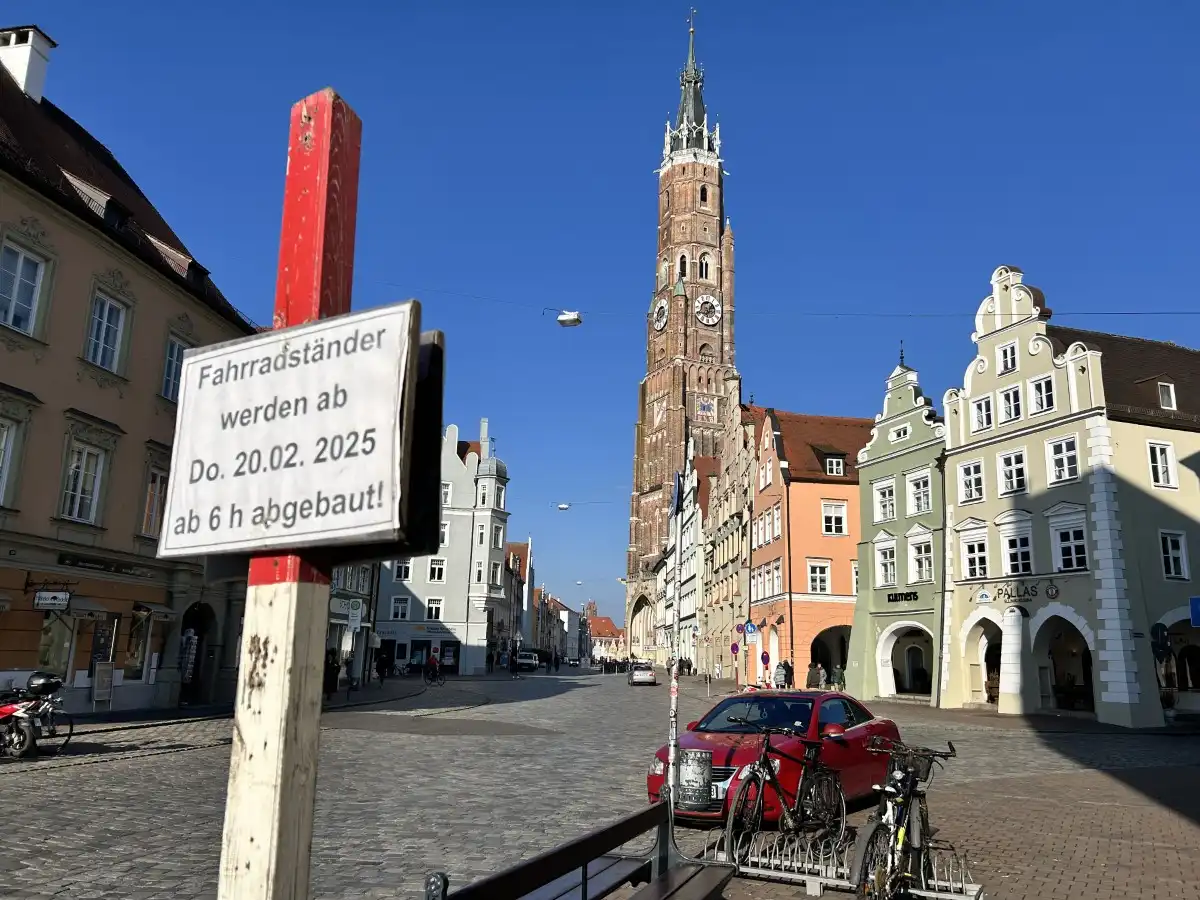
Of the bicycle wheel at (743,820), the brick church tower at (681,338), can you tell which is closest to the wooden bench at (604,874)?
the bicycle wheel at (743,820)

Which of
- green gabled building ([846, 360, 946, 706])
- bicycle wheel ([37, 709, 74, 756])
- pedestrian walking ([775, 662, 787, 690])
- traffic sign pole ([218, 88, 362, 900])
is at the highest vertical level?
green gabled building ([846, 360, 946, 706])

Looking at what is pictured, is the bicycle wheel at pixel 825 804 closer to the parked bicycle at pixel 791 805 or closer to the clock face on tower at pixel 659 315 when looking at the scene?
the parked bicycle at pixel 791 805

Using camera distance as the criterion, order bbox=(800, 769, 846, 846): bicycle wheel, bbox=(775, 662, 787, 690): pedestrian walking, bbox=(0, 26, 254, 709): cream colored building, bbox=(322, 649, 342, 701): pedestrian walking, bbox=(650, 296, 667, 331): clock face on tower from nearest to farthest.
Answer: bbox=(800, 769, 846, 846): bicycle wheel, bbox=(0, 26, 254, 709): cream colored building, bbox=(322, 649, 342, 701): pedestrian walking, bbox=(775, 662, 787, 690): pedestrian walking, bbox=(650, 296, 667, 331): clock face on tower

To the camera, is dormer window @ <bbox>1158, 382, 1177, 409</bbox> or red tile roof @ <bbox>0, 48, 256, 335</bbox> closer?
red tile roof @ <bbox>0, 48, 256, 335</bbox>

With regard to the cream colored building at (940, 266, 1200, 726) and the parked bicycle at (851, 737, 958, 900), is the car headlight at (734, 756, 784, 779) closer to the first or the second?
the parked bicycle at (851, 737, 958, 900)

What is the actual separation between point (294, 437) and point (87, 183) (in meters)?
25.1

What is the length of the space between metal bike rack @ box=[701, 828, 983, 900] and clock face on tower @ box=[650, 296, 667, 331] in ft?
400

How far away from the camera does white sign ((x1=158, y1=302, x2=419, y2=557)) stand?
2412 millimetres

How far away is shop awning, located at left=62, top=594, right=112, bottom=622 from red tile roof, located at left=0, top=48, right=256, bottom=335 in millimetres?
8926

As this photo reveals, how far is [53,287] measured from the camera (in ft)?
69.6

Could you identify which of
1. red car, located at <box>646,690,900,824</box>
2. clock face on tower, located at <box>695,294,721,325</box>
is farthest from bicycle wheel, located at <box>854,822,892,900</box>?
clock face on tower, located at <box>695,294,721,325</box>

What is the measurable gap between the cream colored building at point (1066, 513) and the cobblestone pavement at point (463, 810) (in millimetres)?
7513

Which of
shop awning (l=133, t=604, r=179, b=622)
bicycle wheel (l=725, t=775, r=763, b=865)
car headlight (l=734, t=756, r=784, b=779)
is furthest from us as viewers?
shop awning (l=133, t=604, r=179, b=622)

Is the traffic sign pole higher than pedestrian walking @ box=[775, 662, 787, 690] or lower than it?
higher
